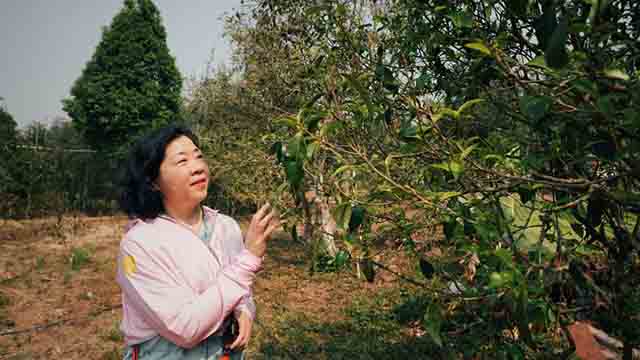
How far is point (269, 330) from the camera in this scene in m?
5.13

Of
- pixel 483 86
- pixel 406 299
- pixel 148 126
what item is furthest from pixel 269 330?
pixel 148 126

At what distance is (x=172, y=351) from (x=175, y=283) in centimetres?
27

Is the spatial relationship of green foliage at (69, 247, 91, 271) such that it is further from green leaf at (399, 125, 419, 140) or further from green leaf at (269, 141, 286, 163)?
green leaf at (399, 125, 419, 140)

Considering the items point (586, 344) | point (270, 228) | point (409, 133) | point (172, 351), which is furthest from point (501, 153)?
point (586, 344)

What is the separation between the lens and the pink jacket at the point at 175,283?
159cm

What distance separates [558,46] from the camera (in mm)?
662

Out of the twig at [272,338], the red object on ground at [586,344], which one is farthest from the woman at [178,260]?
the red object on ground at [586,344]

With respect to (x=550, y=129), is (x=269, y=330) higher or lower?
lower

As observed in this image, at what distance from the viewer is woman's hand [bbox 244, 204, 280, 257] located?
1743mm

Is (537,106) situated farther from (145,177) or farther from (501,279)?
(145,177)

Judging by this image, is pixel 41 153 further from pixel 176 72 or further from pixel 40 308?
pixel 40 308

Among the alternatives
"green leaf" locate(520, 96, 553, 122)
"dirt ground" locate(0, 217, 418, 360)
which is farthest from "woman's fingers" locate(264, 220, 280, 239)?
"dirt ground" locate(0, 217, 418, 360)

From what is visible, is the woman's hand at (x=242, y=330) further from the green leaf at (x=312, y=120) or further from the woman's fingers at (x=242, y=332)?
the green leaf at (x=312, y=120)

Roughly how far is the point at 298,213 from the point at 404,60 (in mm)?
914
